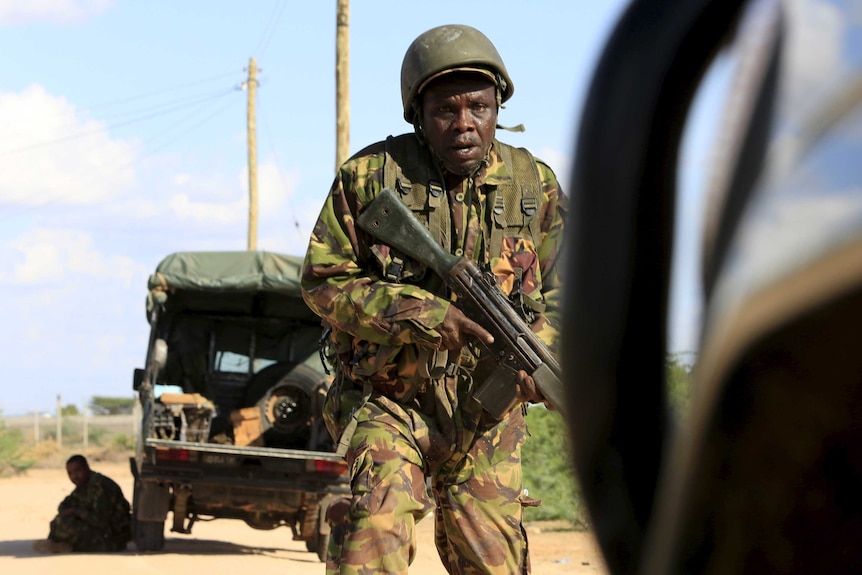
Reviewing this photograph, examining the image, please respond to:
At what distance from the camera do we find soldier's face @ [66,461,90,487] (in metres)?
11.7

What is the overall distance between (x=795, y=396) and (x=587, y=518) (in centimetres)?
34

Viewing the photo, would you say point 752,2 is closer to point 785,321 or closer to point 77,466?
point 785,321

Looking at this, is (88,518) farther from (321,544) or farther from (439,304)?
(439,304)

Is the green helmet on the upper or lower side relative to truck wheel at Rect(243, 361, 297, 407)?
Answer: upper

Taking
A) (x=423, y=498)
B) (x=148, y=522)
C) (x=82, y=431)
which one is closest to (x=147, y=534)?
(x=148, y=522)

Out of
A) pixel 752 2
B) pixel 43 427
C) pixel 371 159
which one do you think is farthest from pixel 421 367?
pixel 43 427

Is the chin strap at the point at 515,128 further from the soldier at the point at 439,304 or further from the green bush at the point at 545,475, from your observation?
the green bush at the point at 545,475

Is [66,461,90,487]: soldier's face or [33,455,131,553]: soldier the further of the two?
[66,461,90,487]: soldier's face

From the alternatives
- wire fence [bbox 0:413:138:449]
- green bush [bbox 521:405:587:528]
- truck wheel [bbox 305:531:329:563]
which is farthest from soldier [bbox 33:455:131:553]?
wire fence [bbox 0:413:138:449]

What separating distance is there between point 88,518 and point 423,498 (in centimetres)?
796

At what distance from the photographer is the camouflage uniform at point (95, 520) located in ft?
37.6

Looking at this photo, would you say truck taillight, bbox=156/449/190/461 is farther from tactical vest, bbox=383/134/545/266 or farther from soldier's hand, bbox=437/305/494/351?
soldier's hand, bbox=437/305/494/351

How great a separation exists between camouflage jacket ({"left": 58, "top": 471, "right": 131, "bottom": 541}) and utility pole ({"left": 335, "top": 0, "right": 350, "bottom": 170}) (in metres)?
7.22

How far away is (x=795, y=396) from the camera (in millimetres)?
1180
